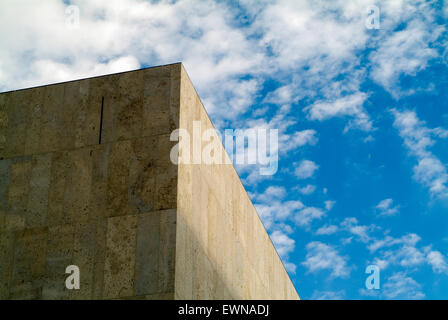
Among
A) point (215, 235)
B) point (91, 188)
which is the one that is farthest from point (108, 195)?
point (215, 235)

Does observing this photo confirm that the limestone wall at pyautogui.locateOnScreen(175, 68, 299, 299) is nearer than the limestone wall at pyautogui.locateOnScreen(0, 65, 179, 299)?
No

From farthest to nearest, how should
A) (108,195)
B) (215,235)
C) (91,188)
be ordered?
1. (215,235)
2. (91,188)
3. (108,195)

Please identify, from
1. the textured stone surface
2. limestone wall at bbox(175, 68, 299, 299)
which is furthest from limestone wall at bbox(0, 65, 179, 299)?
limestone wall at bbox(175, 68, 299, 299)

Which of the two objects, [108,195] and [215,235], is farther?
[215,235]

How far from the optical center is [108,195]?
2023 centimetres

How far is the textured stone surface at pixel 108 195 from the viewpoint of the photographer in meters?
19.2

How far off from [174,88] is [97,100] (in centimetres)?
265

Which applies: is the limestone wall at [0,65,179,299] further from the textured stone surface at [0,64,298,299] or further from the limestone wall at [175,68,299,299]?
the limestone wall at [175,68,299,299]

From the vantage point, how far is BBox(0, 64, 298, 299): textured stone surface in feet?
63.0

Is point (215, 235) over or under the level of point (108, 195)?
under

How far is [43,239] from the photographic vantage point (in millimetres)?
20344

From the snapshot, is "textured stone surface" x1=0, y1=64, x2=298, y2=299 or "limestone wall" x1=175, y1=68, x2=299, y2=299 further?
"limestone wall" x1=175, y1=68, x2=299, y2=299

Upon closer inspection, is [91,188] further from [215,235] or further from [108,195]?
[215,235]
